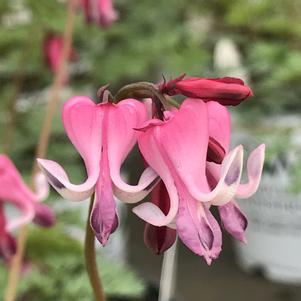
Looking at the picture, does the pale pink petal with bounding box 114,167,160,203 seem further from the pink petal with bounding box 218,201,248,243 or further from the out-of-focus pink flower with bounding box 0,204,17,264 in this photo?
the out-of-focus pink flower with bounding box 0,204,17,264

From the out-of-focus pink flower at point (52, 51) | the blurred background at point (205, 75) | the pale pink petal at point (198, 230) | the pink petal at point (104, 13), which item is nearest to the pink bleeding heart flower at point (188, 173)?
the pale pink petal at point (198, 230)

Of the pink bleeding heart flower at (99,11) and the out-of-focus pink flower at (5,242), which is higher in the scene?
the pink bleeding heart flower at (99,11)

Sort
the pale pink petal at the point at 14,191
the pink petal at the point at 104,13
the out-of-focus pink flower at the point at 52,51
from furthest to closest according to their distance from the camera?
1. the out-of-focus pink flower at the point at 52,51
2. the pink petal at the point at 104,13
3. the pale pink petal at the point at 14,191

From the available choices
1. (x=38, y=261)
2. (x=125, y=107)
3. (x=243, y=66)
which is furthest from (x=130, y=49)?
(x=125, y=107)

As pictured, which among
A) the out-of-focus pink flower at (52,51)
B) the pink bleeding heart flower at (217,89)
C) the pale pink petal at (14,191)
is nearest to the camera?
the pink bleeding heart flower at (217,89)

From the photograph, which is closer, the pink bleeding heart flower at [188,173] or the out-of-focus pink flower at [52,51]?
the pink bleeding heart flower at [188,173]

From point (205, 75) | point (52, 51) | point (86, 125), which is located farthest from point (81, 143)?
point (205, 75)

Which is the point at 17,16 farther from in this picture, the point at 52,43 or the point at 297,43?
the point at 297,43

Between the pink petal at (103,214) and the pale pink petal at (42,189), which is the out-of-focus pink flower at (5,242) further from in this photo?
Answer: the pink petal at (103,214)

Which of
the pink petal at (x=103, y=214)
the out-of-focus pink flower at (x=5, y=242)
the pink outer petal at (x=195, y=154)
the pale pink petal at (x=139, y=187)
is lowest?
the out-of-focus pink flower at (x=5, y=242)
